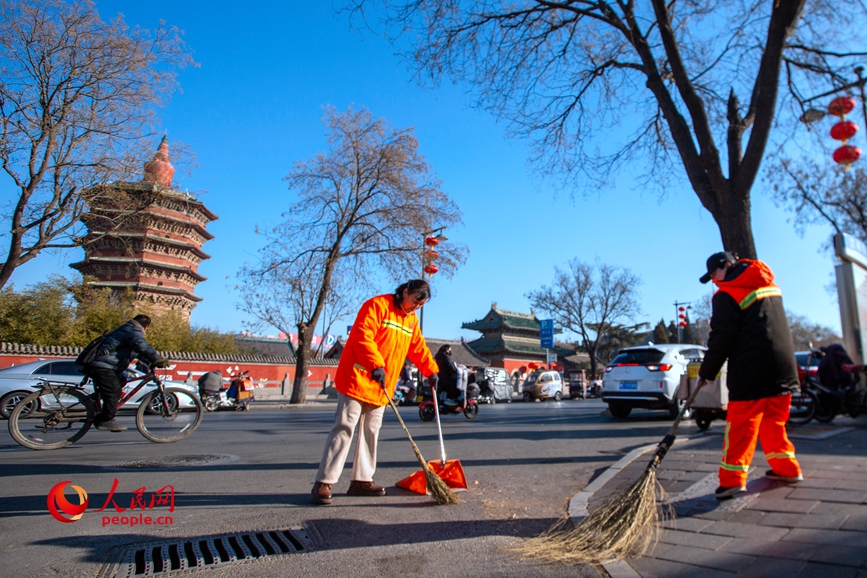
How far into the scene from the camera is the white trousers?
3900 millimetres

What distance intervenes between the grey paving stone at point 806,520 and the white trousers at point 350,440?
2535 mm

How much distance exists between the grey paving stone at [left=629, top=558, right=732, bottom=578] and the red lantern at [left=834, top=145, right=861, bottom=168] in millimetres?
10577

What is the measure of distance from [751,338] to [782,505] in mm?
1047

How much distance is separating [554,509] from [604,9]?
8.27 m

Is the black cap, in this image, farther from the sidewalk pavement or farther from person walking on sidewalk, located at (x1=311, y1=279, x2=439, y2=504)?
person walking on sidewalk, located at (x1=311, y1=279, x2=439, y2=504)

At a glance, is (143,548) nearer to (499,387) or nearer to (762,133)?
(762,133)

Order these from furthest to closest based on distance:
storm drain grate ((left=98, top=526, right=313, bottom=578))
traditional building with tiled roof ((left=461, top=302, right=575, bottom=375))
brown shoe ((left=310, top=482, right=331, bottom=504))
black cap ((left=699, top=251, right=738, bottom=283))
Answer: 1. traditional building with tiled roof ((left=461, top=302, right=575, bottom=375))
2. black cap ((left=699, top=251, right=738, bottom=283))
3. brown shoe ((left=310, top=482, right=331, bottom=504))
4. storm drain grate ((left=98, top=526, right=313, bottom=578))

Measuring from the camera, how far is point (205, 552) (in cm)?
286

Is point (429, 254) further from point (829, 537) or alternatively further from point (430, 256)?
point (829, 537)

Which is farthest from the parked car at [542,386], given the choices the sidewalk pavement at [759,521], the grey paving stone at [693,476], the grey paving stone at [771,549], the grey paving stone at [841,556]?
the grey paving stone at [841,556]

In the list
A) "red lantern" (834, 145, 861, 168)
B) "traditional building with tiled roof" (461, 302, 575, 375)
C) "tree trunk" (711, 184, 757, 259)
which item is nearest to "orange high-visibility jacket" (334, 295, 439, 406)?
"tree trunk" (711, 184, 757, 259)

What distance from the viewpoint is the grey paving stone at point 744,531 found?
2.95m

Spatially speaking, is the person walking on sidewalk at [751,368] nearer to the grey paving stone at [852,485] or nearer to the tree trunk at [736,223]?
the grey paving stone at [852,485]

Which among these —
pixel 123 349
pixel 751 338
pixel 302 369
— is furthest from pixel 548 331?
pixel 751 338
